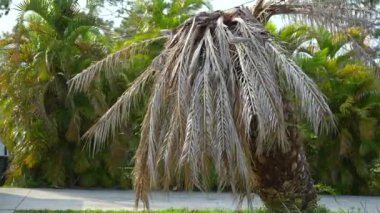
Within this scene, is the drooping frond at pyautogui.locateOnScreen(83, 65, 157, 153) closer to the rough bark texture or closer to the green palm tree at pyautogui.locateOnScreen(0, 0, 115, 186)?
the rough bark texture

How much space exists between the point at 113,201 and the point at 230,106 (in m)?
6.05

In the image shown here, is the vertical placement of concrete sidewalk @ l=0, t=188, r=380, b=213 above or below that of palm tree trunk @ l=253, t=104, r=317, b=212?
below

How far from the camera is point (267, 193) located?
9195 millimetres

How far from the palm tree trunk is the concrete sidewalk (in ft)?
6.42

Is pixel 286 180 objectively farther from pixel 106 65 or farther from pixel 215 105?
pixel 106 65

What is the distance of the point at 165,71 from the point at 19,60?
25.9ft

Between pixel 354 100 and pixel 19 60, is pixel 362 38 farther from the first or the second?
pixel 19 60

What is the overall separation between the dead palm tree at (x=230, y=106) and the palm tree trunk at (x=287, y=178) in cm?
1

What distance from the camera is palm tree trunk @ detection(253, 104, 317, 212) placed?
29.2ft

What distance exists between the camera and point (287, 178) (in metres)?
9.02

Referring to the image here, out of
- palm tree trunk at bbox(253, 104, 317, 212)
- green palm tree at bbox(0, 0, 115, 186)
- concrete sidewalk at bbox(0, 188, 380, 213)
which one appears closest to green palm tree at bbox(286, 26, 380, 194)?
concrete sidewalk at bbox(0, 188, 380, 213)

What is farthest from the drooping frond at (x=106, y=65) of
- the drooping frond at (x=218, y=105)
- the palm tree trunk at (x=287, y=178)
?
the palm tree trunk at (x=287, y=178)

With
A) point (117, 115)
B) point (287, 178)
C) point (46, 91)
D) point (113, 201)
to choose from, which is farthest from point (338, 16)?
point (46, 91)

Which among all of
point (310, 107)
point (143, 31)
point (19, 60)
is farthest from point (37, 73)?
point (310, 107)
